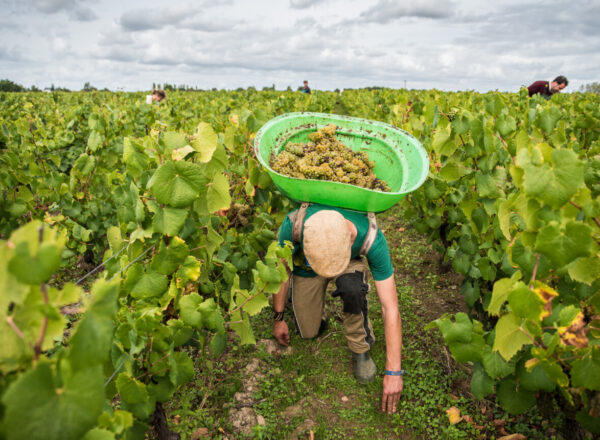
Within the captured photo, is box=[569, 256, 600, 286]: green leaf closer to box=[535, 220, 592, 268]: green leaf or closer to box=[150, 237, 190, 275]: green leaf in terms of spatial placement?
box=[535, 220, 592, 268]: green leaf

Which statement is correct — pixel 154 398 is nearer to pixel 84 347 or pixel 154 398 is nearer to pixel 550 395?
pixel 84 347

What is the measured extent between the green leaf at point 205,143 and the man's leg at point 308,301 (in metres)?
1.31

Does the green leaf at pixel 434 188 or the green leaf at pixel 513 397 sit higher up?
the green leaf at pixel 434 188

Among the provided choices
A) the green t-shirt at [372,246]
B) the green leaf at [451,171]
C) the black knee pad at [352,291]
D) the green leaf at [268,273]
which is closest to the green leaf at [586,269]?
the green t-shirt at [372,246]

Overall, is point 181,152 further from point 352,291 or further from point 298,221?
point 352,291

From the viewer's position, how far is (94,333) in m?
0.80

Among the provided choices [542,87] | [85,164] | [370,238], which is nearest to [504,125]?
[370,238]

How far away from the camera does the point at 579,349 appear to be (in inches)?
51.0

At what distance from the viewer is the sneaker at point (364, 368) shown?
8.68 ft

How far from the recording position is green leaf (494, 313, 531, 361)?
141cm

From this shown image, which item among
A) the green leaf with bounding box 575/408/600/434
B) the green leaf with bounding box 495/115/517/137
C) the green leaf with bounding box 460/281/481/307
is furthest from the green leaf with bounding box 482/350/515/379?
the green leaf with bounding box 495/115/517/137

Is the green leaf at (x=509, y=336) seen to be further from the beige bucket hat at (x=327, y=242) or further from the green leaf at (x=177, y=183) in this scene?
the green leaf at (x=177, y=183)

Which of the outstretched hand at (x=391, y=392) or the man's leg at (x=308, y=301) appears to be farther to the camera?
the man's leg at (x=308, y=301)

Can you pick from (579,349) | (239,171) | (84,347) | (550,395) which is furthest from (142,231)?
(550,395)
